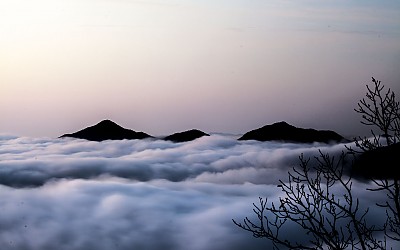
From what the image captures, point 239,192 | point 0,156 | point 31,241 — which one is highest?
point 0,156

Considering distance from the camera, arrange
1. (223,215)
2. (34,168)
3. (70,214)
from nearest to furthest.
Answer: (223,215) → (70,214) → (34,168)

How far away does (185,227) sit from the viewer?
163 meters

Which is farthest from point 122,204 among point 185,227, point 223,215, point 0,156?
point 0,156

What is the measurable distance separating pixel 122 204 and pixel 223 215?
32.7 metres

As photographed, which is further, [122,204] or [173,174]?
[173,174]

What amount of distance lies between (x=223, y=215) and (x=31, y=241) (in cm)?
6054

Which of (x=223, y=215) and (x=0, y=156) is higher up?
(x=0, y=156)

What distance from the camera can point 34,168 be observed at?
184750mm

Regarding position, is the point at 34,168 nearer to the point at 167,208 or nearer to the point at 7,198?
the point at 7,198

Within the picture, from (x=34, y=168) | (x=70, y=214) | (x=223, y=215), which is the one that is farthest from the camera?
(x=34, y=168)

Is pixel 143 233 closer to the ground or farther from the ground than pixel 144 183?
closer to the ground

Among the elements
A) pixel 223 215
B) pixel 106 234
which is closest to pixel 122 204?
pixel 106 234

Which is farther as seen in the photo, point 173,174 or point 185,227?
point 173,174

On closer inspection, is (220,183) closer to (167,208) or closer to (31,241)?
(167,208)
